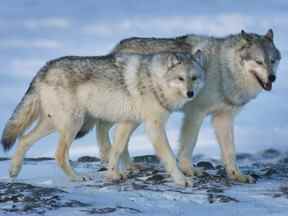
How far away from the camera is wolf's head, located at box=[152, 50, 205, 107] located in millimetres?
11344

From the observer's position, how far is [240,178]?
39.2 ft

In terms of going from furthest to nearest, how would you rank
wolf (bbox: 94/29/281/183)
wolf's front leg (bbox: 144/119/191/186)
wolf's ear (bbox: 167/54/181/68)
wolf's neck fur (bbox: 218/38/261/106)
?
wolf's neck fur (bbox: 218/38/261/106) < wolf (bbox: 94/29/281/183) < wolf's ear (bbox: 167/54/181/68) < wolf's front leg (bbox: 144/119/191/186)

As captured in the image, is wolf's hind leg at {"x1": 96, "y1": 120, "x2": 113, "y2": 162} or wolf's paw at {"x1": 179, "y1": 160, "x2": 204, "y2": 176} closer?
wolf's paw at {"x1": 179, "y1": 160, "x2": 204, "y2": 176}

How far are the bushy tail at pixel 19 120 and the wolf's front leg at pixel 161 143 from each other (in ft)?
6.96

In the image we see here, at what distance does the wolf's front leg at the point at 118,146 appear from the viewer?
38.4 ft

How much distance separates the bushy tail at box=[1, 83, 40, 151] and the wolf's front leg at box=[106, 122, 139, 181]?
152cm

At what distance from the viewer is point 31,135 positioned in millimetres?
12406

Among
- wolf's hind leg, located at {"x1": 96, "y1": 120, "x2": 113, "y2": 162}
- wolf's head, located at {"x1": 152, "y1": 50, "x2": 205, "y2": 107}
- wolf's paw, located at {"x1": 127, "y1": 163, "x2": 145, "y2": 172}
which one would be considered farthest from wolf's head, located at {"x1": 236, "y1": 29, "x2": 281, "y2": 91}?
wolf's hind leg, located at {"x1": 96, "y1": 120, "x2": 113, "y2": 162}

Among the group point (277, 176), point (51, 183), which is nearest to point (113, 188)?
point (51, 183)

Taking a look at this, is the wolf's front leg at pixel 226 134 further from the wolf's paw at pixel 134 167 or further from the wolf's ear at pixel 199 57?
the wolf's paw at pixel 134 167

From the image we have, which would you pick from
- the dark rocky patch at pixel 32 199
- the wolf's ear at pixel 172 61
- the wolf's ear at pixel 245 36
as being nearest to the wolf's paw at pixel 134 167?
the wolf's ear at pixel 172 61

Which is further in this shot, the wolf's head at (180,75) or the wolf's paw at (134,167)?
the wolf's paw at (134,167)

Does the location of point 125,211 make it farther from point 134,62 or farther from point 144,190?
point 134,62

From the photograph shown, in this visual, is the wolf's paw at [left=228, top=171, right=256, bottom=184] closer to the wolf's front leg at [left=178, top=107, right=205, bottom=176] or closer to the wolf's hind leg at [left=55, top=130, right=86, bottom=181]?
the wolf's front leg at [left=178, top=107, right=205, bottom=176]
